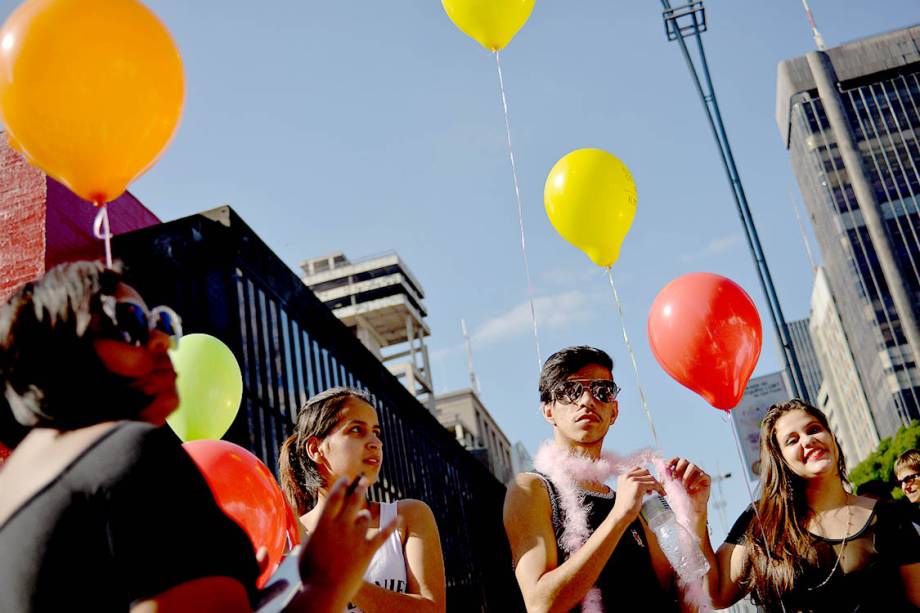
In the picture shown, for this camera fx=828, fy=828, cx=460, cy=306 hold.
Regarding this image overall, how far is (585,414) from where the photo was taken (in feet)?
9.75

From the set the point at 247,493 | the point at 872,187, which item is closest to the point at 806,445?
the point at 247,493

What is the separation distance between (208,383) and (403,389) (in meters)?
17.6

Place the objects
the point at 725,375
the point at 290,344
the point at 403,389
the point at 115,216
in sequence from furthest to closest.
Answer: the point at 403,389
the point at 290,344
the point at 115,216
the point at 725,375

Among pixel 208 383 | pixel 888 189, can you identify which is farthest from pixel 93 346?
pixel 888 189

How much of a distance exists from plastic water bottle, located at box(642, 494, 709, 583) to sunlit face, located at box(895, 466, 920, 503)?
2.89 metres

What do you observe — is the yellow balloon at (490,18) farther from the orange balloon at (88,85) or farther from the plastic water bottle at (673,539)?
the plastic water bottle at (673,539)

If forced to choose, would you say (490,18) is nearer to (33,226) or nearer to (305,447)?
(305,447)

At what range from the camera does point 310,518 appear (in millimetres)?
2971

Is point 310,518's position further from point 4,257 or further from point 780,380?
point 780,380

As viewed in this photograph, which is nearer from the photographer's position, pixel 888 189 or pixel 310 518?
pixel 310 518

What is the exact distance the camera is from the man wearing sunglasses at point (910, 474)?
503 centimetres

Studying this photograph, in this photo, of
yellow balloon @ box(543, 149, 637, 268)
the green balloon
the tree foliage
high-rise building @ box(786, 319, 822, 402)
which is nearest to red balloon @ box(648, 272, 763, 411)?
yellow balloon @ box(543, 149, 637, 268)

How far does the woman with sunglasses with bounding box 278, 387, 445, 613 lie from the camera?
105 inches

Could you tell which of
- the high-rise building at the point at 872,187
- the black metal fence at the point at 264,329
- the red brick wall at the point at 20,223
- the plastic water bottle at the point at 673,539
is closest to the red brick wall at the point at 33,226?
the red brick wall at the point at 20,223
